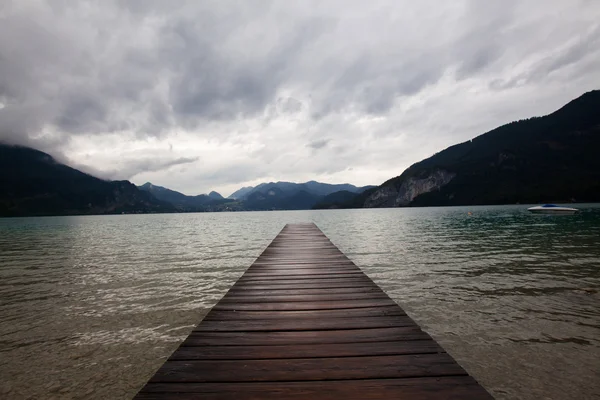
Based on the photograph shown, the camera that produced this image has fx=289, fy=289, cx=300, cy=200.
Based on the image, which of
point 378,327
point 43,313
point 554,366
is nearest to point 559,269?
point 554,366

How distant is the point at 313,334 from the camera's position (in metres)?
5.27

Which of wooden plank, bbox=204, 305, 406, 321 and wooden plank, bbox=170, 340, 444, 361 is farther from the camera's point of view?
wooden plank, bbox=204, 305, 406, 321

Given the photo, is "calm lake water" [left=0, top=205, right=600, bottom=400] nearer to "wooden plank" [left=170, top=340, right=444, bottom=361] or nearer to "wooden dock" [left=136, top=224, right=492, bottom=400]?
"wooden dock" [left=136, top=224, right=492, bottom=400]

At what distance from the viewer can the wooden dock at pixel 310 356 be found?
3.45 m

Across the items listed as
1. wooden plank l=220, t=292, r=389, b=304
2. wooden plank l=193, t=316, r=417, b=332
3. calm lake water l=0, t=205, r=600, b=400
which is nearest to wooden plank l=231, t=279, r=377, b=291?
wooden plank l=220, t=292, r=389, b=304

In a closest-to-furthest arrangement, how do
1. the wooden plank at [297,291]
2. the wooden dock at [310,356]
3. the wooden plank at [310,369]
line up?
the wooden dock at [310,356] < the wooden plank at [310,369] < the wooden plank at [297,291]

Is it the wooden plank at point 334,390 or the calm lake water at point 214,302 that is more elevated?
the wooden plank at point 334,390

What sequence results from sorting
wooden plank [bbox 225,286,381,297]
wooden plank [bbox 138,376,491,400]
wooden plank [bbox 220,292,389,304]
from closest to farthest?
1. wooden plank [bbox 138,376,491,400]
2. wooden plank [bbox 220,292,389,304]
3. wooden plank [bbox 225,286,381,297]

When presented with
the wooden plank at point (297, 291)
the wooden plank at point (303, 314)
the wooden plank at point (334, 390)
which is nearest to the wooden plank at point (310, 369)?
the wooden plank at point (334, 390)

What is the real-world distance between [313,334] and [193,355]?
2.07 meters

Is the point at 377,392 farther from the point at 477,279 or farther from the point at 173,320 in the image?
the point at 477,279

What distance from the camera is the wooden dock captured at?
11.3ft

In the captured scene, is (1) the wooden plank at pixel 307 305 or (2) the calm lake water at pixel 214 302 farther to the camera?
(1) the wooden plank at pixel 307 305

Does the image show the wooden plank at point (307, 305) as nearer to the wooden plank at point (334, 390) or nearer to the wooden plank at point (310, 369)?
the wooden plank at point (310, 369)
